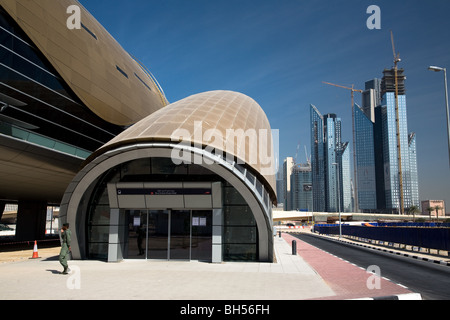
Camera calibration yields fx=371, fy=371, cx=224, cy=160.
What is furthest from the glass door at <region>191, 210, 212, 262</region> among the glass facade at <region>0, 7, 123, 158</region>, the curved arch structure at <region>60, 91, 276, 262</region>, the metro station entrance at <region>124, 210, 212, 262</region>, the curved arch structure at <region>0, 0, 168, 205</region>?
the glass facade at <region>0, 7, 123, 158</region>

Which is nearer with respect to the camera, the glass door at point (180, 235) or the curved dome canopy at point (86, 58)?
the glass door at point (180, 235)

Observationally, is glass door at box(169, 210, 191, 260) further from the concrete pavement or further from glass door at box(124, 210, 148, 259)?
glass door at box(124, 210, 148, 259)

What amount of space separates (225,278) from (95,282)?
4.44 metres

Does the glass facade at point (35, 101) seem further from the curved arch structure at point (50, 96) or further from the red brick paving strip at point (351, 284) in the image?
the red brick paving strip at point (351, 284)

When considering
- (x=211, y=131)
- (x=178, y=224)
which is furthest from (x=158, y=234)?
(x=211, y=131)

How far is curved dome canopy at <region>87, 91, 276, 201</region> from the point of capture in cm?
1686

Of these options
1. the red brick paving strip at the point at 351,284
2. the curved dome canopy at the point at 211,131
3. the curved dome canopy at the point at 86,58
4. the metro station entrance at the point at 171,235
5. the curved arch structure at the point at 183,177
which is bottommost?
the red brick paving strip at the point at 351,284

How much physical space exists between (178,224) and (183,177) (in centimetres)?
249

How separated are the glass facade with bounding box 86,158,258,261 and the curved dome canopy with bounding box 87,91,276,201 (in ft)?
5.74

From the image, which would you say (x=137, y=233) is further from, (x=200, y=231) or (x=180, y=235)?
(x=200, y=231)

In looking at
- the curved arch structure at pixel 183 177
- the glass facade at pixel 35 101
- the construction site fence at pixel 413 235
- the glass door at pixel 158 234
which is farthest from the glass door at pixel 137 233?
the construction site fence at pixel 413 235

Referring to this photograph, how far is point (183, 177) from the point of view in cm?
1842

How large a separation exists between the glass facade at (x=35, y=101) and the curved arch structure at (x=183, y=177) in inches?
343

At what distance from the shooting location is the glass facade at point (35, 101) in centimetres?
2389
